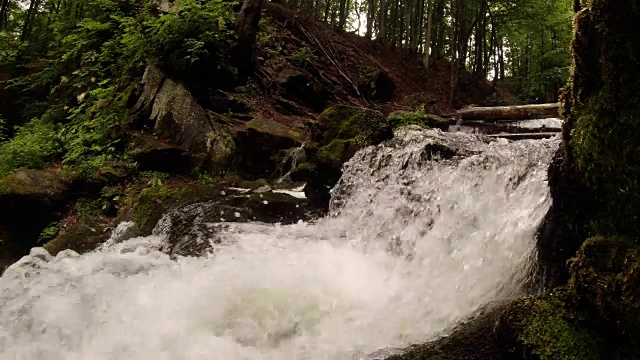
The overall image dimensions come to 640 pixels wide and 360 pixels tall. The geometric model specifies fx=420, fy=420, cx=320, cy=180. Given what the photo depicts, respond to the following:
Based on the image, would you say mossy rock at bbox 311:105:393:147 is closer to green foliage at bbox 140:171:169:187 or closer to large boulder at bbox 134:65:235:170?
large boulder at bbox 134:65:235:170

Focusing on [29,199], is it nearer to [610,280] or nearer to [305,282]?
[305,282]

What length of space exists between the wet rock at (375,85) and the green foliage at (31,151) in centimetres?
993

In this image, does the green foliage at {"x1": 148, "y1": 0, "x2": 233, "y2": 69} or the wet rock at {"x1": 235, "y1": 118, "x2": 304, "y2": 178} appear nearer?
the wet rock at {"x1": 235, "y1": 118, "x2": 304, "y2": 178}

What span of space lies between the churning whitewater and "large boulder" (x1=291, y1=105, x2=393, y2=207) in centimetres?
128

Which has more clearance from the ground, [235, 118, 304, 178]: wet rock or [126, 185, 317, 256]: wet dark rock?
[235, 118, 304, 178]: wet rock

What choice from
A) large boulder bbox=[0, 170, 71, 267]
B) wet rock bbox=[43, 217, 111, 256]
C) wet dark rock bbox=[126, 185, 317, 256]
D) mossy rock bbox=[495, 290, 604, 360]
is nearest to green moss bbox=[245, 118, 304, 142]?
wet dark rock bbox=[126, 185, 317, 256]

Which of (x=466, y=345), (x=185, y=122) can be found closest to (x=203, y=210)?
(x=185, y=122)

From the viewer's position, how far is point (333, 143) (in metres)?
7.41

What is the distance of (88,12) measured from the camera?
13.6 meters

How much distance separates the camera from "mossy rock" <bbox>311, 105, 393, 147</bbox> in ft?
24.0

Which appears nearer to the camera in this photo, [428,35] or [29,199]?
[29,199]

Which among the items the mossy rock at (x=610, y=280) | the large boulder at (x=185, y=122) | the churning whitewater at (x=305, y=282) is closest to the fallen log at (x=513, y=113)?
the churning whitewater at (x=305, y=282)

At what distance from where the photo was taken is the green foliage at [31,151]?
8492 mm

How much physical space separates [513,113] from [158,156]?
959 cm
